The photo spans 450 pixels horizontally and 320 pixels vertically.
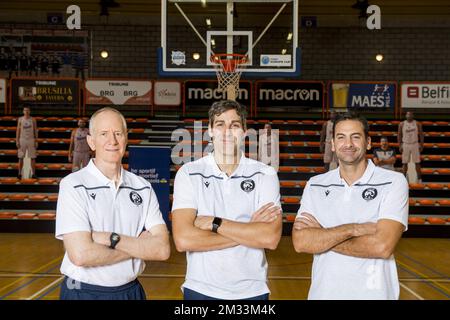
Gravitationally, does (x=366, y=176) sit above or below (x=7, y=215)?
above

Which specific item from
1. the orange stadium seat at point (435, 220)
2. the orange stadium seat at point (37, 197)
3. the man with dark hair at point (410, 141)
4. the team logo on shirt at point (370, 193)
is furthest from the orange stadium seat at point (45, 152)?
the team logo on shirt at point (370, 193)

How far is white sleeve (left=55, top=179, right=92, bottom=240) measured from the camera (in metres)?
3.17

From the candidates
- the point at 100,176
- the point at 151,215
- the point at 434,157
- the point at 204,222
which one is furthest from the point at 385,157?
the point at 100,176

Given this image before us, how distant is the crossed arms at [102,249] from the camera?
3115 millimetres

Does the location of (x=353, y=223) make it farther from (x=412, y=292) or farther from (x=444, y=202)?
(x=444, y=202)

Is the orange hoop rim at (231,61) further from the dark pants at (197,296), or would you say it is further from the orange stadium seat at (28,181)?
the dark pants at (197,296)

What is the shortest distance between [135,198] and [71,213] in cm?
37

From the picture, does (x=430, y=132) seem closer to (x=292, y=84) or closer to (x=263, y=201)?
(x=292, y=84)

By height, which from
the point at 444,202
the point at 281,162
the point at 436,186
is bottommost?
the point at 444,202

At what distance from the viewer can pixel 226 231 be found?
3.38 metres

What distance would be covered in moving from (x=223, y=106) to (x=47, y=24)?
21.3m

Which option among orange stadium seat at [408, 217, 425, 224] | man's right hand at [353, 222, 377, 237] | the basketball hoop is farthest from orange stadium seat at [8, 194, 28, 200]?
man's right hand at [353, 222, 377, 237]

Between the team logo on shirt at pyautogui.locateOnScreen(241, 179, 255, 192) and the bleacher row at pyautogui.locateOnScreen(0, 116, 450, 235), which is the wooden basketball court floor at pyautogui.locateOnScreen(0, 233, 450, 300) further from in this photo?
the team logo on shirt at pyautogui.locateOnScreen(241, 179, 255, 192)
